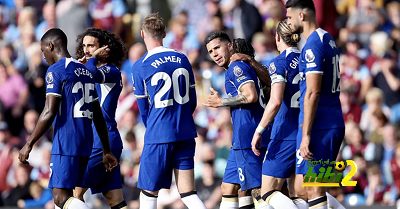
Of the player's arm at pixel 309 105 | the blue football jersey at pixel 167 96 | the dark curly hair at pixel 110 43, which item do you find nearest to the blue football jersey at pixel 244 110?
the blue football jersey at pixel 167 96

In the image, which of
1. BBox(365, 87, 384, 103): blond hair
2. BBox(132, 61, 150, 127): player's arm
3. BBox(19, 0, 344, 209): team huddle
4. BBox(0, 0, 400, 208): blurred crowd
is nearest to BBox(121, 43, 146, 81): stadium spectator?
BBox(0, 0, 400, 208): blurred crowd

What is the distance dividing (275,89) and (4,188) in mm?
7058

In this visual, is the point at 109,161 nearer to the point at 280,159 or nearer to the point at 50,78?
the point at 50,78

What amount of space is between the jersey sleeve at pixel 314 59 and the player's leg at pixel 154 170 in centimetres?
161

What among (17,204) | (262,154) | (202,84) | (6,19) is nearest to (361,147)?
(202,84)

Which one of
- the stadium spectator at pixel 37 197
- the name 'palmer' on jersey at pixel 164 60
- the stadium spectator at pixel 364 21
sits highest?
the stadium spectator at pixel 364 21

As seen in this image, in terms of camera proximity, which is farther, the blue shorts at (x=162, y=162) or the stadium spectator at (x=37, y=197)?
the stadium spectator at (x=37, y=197)

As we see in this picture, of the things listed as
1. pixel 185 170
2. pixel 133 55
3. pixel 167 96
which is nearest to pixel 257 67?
pixel 167 96

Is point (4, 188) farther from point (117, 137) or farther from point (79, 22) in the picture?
point (117, 137)

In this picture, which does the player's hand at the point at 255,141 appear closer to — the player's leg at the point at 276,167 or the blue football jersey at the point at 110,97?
the player's leg at the point at 276,167

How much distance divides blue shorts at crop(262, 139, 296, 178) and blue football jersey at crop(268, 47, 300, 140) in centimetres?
7

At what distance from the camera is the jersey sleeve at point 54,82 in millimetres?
6152

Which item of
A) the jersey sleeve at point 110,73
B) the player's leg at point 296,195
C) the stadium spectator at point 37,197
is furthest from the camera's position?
the stadium spectator at point 37,197

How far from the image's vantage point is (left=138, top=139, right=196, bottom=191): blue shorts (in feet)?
20.8
